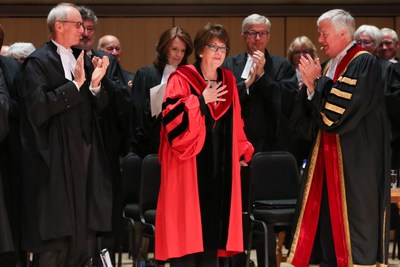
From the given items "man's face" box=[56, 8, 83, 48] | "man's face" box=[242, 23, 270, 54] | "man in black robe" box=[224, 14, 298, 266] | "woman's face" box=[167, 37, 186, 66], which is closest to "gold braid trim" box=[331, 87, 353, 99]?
"man in black robe" box=[224, 14, 298, 266]

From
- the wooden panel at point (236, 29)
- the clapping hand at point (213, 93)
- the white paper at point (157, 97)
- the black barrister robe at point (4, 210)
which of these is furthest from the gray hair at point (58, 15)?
the wooden panel at point (236, 29)

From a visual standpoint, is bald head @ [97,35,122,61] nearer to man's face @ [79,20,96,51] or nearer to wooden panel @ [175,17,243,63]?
man's face @ [79,20,96,51]

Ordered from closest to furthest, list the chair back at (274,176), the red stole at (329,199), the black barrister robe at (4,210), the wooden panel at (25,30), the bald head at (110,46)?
the black barrister robe at (4,210) → the red stole at (329,199) → the chair back at (274,176) → the bald head at (110,46) → the wooden panel at (25,30)

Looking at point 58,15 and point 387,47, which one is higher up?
point 58,15

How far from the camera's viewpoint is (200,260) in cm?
590

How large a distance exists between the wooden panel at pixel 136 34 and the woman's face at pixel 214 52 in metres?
4.61

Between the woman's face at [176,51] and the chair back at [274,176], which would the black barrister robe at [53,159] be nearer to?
the woman's face at [176,51]

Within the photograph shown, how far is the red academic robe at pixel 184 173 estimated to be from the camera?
5707 mm

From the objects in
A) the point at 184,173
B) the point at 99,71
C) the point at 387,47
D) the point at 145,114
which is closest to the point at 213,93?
the point at 184,173

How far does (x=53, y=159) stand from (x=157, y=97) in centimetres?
128

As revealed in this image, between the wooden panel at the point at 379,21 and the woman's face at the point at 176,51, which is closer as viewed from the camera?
the woman's face at the point at 176,51

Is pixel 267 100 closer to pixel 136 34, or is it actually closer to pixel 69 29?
pixel 69 29

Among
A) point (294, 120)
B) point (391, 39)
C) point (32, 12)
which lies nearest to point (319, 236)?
point (294, 120)

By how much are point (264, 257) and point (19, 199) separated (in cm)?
207
